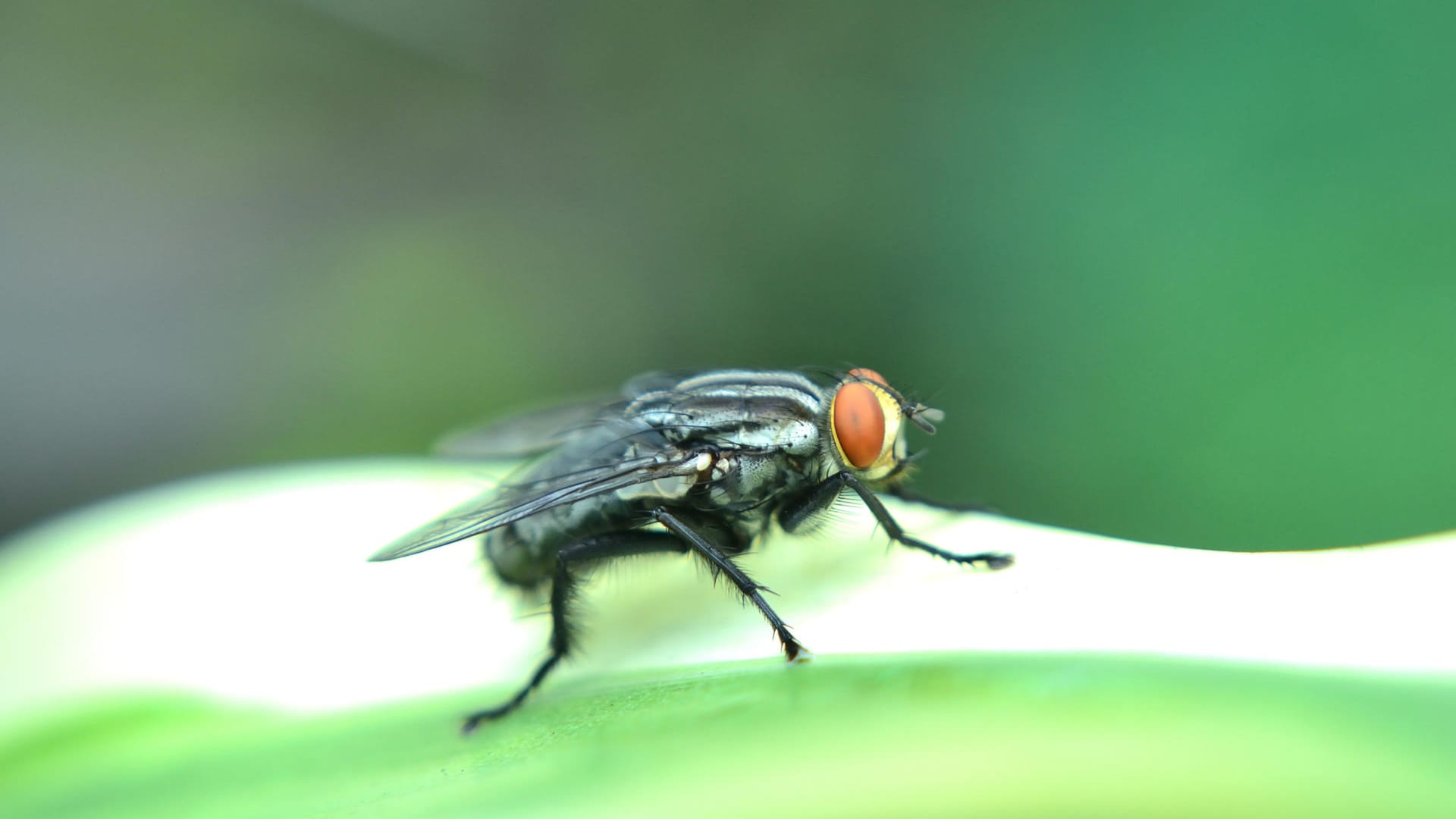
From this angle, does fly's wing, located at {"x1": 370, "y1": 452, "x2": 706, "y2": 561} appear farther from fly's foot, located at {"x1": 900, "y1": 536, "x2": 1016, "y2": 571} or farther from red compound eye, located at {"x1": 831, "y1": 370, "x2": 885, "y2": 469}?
fly's foot, located at {"x1": 900, "y1": 536, "x2": 1016, "y2": 571}

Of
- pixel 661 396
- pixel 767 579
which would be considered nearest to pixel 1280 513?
pixel 767 579

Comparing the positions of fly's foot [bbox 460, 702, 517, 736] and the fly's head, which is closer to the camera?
fly's foot [bbox 460, 702, 517, 736]

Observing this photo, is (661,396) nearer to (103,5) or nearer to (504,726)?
(504,726)

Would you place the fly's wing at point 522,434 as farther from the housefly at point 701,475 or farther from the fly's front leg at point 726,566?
the fly's front leg at point 726,566

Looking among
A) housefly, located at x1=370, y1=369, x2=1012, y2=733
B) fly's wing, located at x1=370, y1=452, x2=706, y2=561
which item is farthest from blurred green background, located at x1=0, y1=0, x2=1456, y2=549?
fly's wing, located at x1=370, y1=452, x2=706, y2=561

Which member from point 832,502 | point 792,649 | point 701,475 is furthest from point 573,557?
point 792,649

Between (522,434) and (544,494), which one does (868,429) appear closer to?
(544,494)

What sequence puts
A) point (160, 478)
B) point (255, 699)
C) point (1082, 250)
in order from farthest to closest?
point (160, 478) < point (1082, 250) < point (255, 699)

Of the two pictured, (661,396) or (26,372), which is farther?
(26,372)
